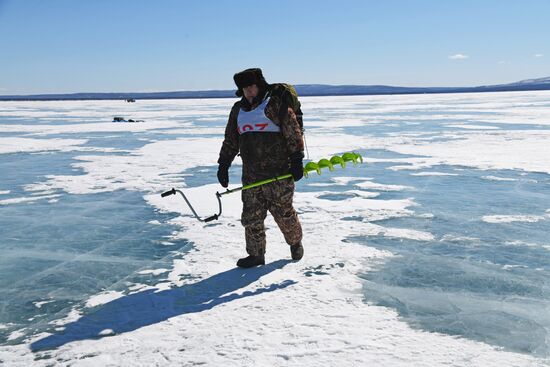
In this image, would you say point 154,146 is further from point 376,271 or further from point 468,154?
Result: point 376,271

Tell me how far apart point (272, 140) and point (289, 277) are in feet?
3.21

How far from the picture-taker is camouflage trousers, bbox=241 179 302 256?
3615 millimetres

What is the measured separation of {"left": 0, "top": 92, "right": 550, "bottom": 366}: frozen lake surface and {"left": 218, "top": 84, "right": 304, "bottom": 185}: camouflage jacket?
737 mm

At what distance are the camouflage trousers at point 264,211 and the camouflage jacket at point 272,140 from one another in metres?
0.10

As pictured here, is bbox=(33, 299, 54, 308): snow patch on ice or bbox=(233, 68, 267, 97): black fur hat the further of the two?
bbox=(233, 68, 267, 97): black fur hat

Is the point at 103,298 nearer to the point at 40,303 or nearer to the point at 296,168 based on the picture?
the point at 40,303

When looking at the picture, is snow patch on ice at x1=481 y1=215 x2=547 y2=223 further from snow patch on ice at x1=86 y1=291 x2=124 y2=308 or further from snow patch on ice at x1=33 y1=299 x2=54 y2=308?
snow patch on ice at x1=33 y1=299 x2=54 y2=308

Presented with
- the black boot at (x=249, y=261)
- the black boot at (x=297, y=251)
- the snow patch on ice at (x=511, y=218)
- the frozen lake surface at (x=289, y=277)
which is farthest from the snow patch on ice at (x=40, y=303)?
the snow patch on ice at (x=511, y=218)

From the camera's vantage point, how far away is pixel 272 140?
11.7 ft

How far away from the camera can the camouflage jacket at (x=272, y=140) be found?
3469 mm

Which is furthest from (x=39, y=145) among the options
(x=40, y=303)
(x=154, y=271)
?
(x=40, y=303)

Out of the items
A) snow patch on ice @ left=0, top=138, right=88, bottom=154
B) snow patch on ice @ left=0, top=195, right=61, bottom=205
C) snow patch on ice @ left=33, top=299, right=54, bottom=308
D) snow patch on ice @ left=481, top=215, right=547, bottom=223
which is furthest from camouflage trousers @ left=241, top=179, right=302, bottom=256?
snow patch on ice @ left=0, top=138, right=88, bottom=154

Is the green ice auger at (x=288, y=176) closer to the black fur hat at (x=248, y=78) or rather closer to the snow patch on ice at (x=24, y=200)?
the black fur hat at (x=248, y=78)

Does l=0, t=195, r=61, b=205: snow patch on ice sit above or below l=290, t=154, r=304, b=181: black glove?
below
